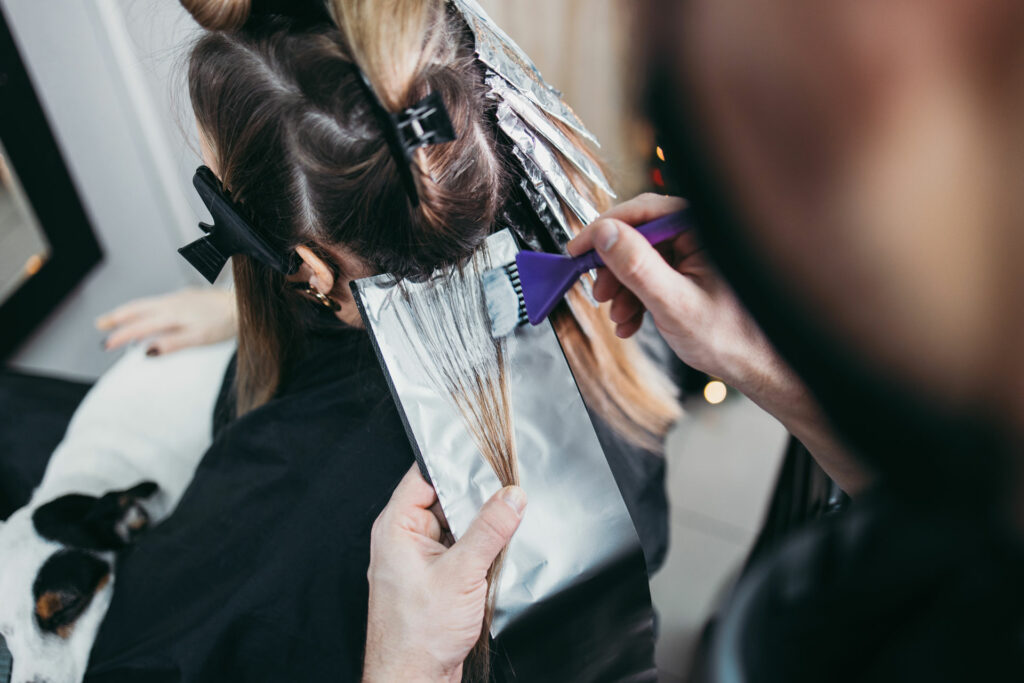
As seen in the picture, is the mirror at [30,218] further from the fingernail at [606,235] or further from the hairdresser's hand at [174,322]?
the fingernail at [606,235]

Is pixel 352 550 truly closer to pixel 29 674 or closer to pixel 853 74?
pixel 29 674

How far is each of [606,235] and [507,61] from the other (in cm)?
20

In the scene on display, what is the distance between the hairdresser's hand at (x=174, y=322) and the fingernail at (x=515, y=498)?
2.46ft

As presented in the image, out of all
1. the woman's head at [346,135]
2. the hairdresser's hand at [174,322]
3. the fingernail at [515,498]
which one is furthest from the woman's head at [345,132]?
the hairdresser's hand at [174,322]

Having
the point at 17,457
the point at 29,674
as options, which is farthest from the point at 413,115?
the point at 17,457

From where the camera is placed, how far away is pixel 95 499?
0.88 meters

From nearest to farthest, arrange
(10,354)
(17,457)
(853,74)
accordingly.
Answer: (853,74) → (17,457) → (10,354)

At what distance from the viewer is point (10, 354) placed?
1223 mm

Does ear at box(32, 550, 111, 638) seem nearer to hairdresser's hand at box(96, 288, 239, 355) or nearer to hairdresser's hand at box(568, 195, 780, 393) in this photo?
hairdresser's hand at box(96, 288, 239, 355)

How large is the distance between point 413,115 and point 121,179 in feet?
3.66

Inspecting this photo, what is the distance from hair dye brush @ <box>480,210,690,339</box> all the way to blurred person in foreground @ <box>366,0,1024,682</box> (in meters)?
0.39

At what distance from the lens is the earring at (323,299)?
701 millimetres

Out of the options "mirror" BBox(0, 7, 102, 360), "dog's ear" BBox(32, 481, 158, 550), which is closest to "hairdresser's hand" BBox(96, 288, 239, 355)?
"mirror" BBox(0, 7, 102, 360)

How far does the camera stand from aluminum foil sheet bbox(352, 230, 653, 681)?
0.62 metres
